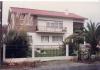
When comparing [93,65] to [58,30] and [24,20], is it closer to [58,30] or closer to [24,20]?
[58,30]

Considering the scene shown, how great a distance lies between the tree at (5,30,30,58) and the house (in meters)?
0.14

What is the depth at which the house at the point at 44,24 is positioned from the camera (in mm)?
5957

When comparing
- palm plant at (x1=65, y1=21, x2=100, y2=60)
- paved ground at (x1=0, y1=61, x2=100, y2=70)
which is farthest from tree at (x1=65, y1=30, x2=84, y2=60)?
paved ground at (x1=0, y1=61, x2=100, y2=70)

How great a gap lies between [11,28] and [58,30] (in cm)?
141

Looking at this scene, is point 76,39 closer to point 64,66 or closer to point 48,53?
point 48,53

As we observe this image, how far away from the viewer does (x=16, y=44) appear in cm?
614

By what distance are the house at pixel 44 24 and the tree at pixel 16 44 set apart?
0.47 ft

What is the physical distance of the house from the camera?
5.96 meters

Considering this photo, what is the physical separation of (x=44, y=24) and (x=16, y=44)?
992 millimetres

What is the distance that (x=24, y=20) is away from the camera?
239 inches

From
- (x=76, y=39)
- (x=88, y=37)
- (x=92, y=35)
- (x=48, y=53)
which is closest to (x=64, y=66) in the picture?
(x=48, y=53)

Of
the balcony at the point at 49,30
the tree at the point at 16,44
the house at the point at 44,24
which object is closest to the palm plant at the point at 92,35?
the house at the point at 44,24

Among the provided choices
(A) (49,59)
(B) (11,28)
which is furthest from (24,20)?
A: (A) (49,59)

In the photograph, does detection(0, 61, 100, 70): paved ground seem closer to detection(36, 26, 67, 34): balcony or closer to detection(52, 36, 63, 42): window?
detection(52, 36, 63, 42): window
